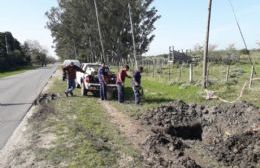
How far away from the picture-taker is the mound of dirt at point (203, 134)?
9578 mm

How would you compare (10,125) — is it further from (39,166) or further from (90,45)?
(90,45)

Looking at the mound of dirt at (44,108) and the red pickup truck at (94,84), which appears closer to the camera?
the mound of dirt at (44,108)

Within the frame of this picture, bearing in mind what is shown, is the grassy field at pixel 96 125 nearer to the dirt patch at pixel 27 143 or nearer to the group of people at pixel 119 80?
the dirt patch at pixel 27 143

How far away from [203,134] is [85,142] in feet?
13.1

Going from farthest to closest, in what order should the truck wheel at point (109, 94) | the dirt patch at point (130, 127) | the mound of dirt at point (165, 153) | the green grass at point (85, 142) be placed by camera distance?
the truck wheel at point (109, 94)
the dirt patch at point (130, 127)
the green grass at point (85, 142)
the mound of dirt at point (165, 153)

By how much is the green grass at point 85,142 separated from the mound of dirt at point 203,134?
24.3 inches

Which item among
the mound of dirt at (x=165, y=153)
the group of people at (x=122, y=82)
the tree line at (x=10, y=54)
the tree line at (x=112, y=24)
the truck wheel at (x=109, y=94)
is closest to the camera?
the mound of dirt at (x=165, y=153)

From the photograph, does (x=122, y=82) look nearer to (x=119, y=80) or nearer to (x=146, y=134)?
(x=119, y=80)

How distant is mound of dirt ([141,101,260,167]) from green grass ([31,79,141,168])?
62 centimetres

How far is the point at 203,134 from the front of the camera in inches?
525

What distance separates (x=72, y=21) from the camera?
66500mm

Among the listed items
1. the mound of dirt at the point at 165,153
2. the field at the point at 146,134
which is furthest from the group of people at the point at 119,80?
the mound of dirt at the point at 165,153

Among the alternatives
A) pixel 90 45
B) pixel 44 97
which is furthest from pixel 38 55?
pixel 44 97

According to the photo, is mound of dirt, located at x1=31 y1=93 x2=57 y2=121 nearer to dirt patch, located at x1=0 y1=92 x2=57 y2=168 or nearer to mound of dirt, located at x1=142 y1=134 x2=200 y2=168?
dirt patch, located at x1=0 y1=92 x2=57 y2=168
